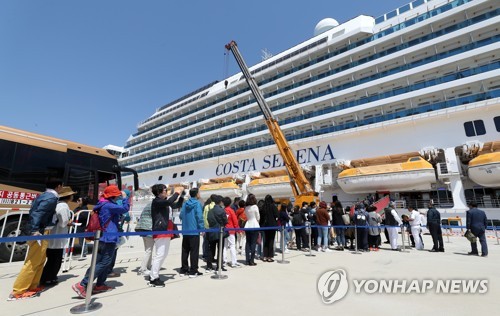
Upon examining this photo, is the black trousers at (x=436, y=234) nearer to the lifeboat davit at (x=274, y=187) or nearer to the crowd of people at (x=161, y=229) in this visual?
the crowd of people at (x=161, y=229)

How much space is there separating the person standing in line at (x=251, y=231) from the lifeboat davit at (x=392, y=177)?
465 inches

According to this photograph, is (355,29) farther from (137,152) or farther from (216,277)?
(137,152)

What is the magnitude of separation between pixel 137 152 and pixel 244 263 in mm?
40125

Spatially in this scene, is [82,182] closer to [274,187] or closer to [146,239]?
[146,239]

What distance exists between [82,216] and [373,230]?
328 inches

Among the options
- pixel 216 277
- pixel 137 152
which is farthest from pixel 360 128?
pixel 137 152

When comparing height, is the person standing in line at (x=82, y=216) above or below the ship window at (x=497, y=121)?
below

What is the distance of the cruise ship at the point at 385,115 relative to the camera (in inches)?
558

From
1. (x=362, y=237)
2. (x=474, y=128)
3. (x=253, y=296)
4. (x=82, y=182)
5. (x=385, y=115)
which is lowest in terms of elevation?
(x=253, y=296)

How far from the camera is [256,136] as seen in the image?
79.4 feet

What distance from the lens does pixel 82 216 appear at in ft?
19.5

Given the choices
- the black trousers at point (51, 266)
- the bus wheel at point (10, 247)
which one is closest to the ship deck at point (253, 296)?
the black trousers at point (51, 266)

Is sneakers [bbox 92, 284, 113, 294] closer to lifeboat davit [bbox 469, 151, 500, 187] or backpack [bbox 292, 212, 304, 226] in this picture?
backpack [bbox 292, 212, 304, 226]

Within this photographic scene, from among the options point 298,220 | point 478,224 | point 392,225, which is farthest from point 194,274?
point 478,224
